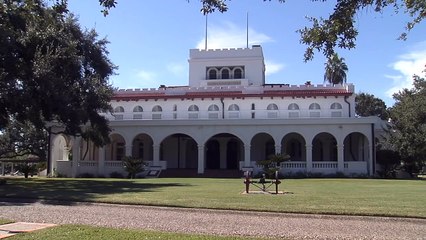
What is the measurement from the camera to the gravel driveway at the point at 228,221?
34.4 ft

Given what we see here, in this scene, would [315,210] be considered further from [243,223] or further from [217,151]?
[217,151]

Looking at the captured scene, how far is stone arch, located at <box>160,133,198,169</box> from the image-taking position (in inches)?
1748

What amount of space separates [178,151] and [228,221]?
1283 inches

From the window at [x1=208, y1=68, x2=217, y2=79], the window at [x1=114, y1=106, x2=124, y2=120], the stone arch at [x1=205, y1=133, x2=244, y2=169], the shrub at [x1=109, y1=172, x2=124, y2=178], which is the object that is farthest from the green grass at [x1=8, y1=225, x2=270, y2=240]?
the window at [x1=208, y1=68, x2=217, y2=79]

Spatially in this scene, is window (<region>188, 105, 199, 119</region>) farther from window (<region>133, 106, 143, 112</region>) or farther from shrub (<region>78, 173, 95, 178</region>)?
shrub (<region>78, 173, 95, 178</region>)

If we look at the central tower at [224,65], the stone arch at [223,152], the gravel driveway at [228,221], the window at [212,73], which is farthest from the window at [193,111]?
the gravel driveway at [228,221]

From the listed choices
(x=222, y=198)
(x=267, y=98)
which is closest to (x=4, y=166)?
(x=267, y=98)

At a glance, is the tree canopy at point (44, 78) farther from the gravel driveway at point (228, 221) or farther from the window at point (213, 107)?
the window at point (213, 107)

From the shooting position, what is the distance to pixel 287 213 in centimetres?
1356

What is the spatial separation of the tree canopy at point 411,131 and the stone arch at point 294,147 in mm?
7670

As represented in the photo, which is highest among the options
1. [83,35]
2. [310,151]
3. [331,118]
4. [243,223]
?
[83,35]

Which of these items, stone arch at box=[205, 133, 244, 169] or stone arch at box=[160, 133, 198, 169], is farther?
stone arch at box=[160, 133, 198, 169]

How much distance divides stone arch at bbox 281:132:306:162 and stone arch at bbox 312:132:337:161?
1.02 metres

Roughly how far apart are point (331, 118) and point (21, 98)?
24418 millimetres
